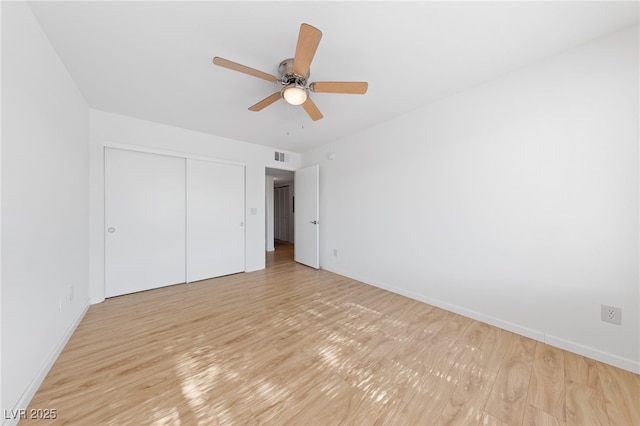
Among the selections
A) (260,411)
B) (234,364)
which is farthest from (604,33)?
(234,364)

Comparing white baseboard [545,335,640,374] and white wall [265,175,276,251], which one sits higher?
white wall [265,175,276,251]

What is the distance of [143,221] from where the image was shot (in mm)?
3059

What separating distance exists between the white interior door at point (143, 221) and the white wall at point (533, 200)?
3213mm

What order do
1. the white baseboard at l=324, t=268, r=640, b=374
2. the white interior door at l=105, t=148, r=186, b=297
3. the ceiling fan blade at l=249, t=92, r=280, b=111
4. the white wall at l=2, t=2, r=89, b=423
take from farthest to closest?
1. the white interior door at l=105, t=148, r=186, b=297
2. the ceiling fan blade at l=249, t=92, r=280, b=111
3. the white baseboard at l=324, t=268, r=640, b=374
4. the white wall at l=2, t=2, r=89, b=423

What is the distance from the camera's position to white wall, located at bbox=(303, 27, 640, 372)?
159 cm

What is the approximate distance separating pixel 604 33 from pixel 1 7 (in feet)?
12.5

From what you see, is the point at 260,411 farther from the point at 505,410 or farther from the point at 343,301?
the point at 343,301

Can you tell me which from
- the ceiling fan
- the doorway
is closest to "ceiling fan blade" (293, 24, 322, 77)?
the ceiling fan

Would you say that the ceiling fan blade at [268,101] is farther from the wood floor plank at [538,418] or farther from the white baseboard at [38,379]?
the wood floor plank at [538,418]

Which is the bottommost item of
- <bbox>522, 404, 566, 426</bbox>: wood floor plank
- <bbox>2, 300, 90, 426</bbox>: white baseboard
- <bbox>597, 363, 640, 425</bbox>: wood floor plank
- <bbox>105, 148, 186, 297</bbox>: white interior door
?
<bbox>522, 404, 566, 426</bbox>: wood floor plank

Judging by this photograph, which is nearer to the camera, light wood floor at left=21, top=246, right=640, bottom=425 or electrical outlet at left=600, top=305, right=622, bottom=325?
light wood floor at left=21, top=246, right=640, bottom=425

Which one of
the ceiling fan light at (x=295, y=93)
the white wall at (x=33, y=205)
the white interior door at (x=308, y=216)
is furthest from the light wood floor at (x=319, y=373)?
the ceiling fan light at (x=295, y=93)

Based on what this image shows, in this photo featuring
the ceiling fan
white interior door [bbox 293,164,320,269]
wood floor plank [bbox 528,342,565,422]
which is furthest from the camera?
white interior door [bbox 293,164,320,269]

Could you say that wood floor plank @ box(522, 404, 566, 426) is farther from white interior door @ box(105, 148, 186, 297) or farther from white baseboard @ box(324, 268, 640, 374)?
white interior door @ box(105, 148, 186, 297)
